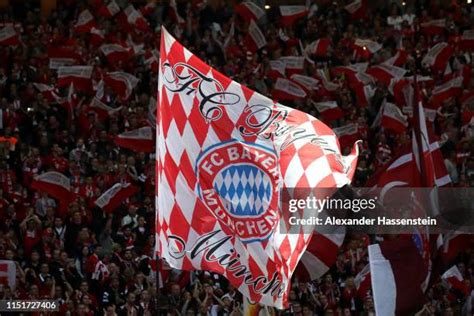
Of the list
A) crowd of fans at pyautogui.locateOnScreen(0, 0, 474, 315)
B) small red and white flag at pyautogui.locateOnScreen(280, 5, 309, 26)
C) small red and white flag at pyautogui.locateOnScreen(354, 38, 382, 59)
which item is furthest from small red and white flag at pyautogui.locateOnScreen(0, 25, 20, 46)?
small red and white flag at pyautogui.locateOnScreen(354, 38, 382, 59)

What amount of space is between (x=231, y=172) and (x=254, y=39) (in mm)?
16108

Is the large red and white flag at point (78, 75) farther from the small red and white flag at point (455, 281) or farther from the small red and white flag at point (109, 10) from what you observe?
the small red and white flag at point (455, 281)

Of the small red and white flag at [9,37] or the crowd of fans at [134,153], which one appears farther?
the small red and white flag at [9,37]

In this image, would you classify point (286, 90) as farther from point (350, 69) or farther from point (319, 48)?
point (319, 48)

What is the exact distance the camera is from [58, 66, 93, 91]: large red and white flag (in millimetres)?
26594

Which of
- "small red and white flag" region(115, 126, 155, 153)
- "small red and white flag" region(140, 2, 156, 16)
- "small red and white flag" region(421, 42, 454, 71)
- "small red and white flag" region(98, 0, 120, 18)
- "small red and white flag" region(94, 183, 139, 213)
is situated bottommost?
"small red and white flag" region(94, 183, 139, 213)

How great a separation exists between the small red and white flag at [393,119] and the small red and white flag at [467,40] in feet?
12.7

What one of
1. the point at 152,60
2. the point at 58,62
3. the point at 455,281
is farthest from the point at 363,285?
the point at 58,62

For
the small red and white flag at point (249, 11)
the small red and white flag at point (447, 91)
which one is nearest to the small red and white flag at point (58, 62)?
the small red and white flag at point (249, 11)

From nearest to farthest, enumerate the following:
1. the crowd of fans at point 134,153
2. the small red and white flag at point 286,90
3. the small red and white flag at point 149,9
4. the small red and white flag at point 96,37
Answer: the crowd of fans at point 134,153 → the small red and white flag at point 286,90 → the small red and white flag at point 96,37 → the small red and white flag at point 149,9

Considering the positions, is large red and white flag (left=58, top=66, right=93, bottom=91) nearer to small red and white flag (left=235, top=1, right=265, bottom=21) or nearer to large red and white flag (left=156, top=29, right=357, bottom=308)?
small red and white flag (left=235, top=1, right=265, bottom=21)

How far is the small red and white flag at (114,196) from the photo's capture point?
2289 cm

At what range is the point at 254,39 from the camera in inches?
1153

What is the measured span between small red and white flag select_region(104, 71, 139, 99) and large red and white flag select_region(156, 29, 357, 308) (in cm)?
1292
